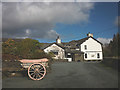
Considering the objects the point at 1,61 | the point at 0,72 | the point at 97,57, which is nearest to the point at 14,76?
the point at 0,72

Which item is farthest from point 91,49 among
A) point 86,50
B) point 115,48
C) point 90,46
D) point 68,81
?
point 68,81

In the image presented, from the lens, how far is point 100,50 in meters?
34.9

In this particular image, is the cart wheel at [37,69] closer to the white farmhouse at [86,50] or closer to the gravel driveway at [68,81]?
the gravel driveway at [68,81]

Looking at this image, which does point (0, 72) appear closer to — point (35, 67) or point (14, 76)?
point (14, 76)

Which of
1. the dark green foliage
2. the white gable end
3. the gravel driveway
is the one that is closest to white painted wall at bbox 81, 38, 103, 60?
the white gable end

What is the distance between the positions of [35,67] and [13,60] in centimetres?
238

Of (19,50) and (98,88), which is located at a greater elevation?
(19,50)

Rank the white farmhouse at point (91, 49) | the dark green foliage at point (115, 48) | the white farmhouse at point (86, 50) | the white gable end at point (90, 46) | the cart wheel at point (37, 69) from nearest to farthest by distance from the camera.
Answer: the cart wheel at point (37, 69) < the dark green foliage at point (115, 48) < the white farmhouse at point (86, 50) < the white farmhouse at point (91, 49) < the white gable end at point (90, 46)

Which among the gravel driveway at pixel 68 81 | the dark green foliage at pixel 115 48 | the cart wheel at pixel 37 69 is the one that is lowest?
the gravel driveway at pixel 68 81

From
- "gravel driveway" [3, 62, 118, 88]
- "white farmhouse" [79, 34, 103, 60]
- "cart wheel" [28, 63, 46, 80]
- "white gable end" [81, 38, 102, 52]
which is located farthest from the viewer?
"white gable end" [81, 38, 102, 52]

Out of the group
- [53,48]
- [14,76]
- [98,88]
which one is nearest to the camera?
[98,88]

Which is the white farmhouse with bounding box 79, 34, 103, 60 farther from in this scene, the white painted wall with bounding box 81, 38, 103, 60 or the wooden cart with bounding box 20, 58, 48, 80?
the wooden cart with bounding box 20, 58, 48, 80

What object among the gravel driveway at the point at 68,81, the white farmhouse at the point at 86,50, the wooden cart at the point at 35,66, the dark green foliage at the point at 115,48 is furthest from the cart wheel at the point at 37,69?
the white farmhouse at the point at 86,50

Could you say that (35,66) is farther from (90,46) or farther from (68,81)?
(90,46)
